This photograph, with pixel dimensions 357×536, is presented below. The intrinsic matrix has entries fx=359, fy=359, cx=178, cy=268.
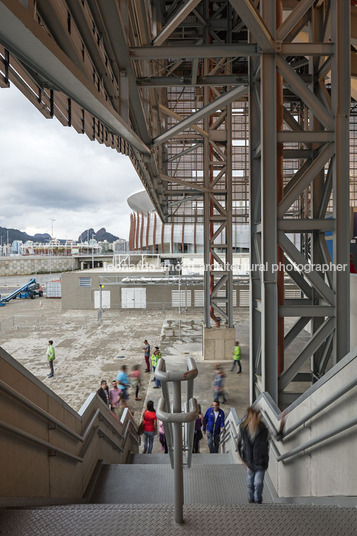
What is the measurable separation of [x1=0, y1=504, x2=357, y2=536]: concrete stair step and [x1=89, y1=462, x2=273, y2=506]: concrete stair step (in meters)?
1.72

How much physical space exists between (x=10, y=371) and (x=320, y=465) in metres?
2.74

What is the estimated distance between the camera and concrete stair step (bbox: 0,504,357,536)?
222 cm

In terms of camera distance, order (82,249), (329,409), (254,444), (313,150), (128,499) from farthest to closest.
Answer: (82,249) → (313,150) → (128,499) → (254,444) → (329,409)

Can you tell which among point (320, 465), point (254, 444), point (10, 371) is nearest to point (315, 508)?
point (320, 465)

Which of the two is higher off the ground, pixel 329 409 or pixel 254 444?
pixel 329 409

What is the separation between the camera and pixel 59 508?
8.71 ft

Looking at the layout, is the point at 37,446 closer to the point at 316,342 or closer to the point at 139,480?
the point at 139,480

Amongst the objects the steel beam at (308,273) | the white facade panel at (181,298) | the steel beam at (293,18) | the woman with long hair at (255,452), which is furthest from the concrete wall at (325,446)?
the white facade panel at (181,298)

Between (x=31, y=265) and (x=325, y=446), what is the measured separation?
289ft

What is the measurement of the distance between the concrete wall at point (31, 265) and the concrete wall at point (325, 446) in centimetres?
7967

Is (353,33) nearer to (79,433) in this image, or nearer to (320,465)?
(320,465)

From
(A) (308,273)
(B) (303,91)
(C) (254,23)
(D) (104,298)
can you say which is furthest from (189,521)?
(D) (104,298)

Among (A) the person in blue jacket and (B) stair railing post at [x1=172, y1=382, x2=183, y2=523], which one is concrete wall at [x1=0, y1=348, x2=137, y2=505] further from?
(A) the person in blue jacket

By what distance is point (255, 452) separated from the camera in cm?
354
